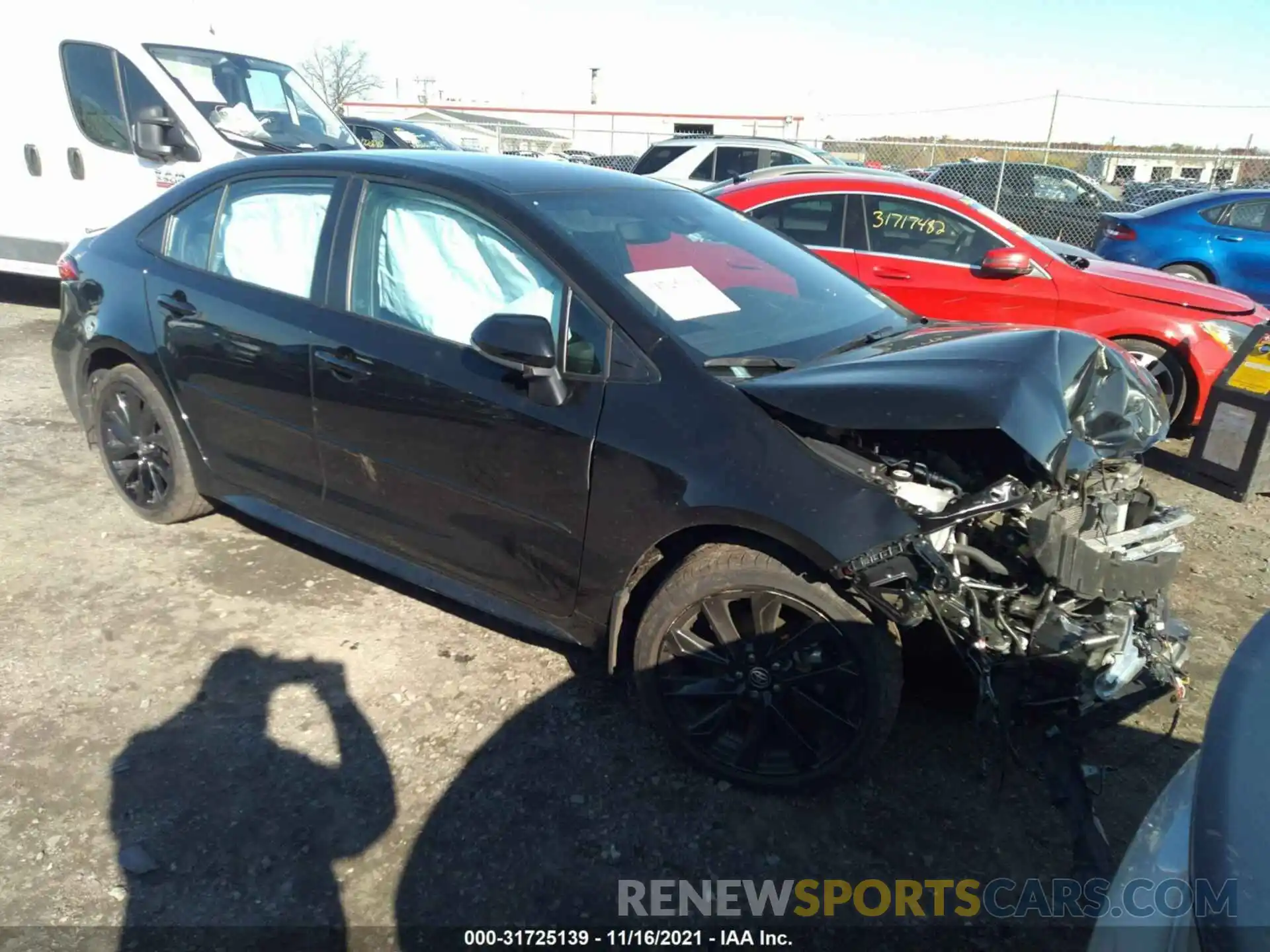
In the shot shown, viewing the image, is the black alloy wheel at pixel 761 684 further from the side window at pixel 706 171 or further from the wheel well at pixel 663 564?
the side window at pixel 706 171

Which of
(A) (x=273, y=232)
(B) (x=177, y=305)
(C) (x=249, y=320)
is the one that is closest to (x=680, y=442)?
(C) (x=249, y=320)

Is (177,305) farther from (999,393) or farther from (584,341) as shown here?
(999,393)

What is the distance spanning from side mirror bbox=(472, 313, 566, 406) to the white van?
5.89 meters

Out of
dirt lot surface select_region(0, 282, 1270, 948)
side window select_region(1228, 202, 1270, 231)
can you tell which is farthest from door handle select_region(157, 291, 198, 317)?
side window select_region(1228, 202, 1270, 231)

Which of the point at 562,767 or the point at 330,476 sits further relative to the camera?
the point at 330,476

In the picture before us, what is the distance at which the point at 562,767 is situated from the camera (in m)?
2.84

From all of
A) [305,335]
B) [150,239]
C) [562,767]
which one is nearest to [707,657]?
[562,767]

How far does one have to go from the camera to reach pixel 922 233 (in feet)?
20.7

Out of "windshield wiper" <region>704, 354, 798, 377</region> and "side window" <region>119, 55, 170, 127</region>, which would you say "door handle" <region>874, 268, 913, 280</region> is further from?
"side window" <region>119, 55, 170, 127</region>

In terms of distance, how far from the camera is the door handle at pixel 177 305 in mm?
3719

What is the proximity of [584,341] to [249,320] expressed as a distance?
1.49 metres

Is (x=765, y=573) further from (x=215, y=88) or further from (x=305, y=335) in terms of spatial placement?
(x=215, y=88)

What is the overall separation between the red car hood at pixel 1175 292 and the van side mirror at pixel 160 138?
7007mm

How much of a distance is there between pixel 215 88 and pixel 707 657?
25.4ft
